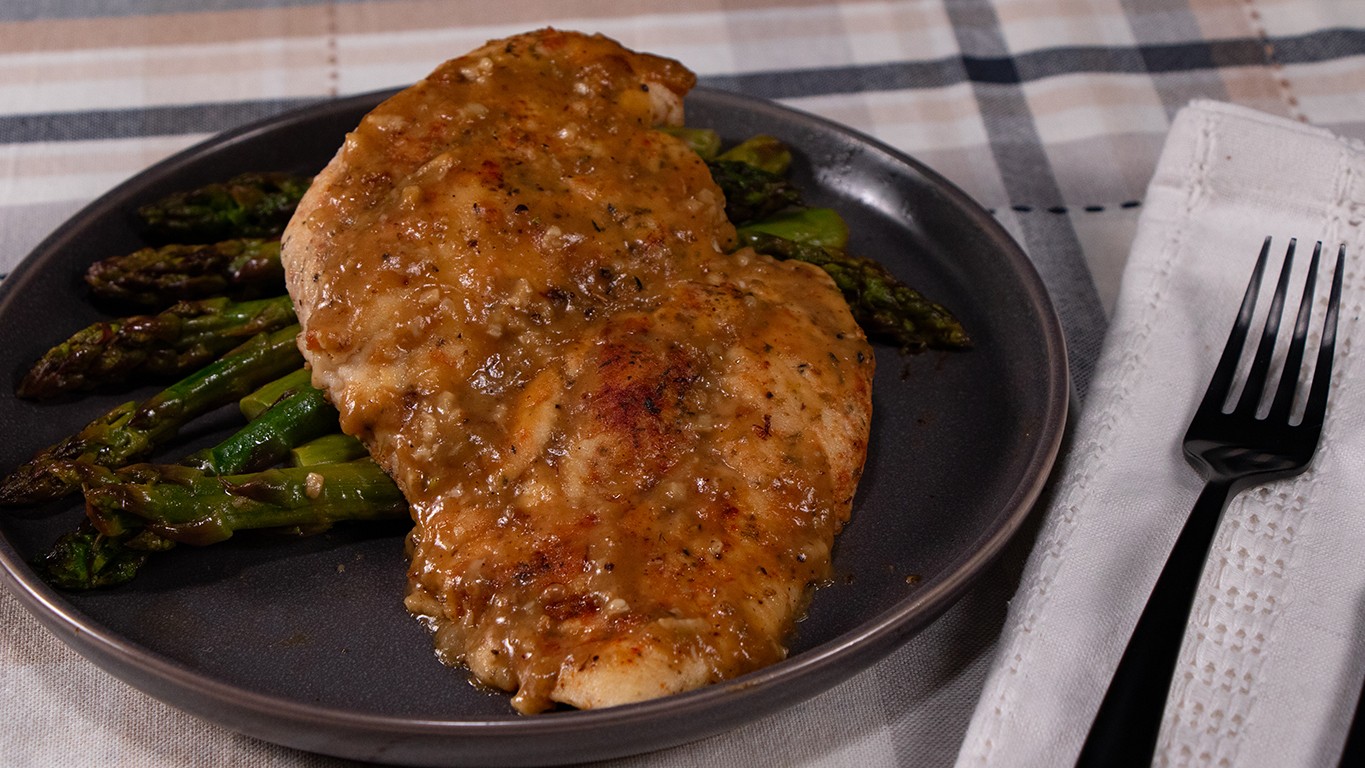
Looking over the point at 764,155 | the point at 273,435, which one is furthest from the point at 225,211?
the point at 764,155

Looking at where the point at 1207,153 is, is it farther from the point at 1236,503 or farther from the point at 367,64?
the point at 367,64

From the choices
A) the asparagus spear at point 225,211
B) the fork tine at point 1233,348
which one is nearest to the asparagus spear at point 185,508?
the asparagus spear at point 225,211

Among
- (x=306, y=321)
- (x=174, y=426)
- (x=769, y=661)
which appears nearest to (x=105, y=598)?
(x=174, y=426)

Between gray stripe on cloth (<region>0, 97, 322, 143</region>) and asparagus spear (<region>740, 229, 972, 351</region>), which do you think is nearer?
asparagus spear (<region>740, 229, 972, 351</region>)

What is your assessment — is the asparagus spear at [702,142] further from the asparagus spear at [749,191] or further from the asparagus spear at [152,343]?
the asparagus spear at [152,343]

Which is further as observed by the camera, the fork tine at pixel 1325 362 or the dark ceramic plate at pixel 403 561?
the fork tine at pixel 1325 362

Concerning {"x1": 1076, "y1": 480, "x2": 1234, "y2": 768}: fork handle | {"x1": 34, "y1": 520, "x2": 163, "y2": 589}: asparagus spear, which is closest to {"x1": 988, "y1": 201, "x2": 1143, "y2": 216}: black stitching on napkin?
{"x1": 1076, "y1": 480, "x2": 1234, "y2": 768}: fork handle

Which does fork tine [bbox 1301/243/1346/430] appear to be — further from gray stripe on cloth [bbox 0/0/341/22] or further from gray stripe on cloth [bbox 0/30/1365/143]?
gray stripe on cloth [bbox 0/0/341/22]

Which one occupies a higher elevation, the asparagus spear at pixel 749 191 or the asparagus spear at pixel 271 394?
the asparagus spear at pixel 749 191
